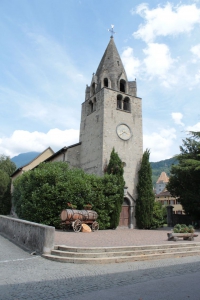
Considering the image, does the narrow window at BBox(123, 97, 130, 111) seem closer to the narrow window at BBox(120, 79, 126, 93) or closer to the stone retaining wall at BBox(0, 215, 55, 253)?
the narrow window at BBox(120, 79, 126, 93)

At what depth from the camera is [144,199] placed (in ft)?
74.4

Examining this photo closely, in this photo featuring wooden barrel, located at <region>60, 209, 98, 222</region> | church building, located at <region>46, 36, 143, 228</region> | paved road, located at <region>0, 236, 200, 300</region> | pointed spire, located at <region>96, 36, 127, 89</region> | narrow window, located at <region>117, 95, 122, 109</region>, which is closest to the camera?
paved road, located at <region>0, 236, 200, 300</region>

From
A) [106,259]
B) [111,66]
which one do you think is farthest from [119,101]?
[106,259]

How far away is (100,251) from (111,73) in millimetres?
22676

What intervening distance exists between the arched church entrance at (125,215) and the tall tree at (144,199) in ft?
2.96

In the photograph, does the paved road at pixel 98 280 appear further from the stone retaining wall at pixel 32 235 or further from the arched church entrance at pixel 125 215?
the arched church entrance at pixel 125 215

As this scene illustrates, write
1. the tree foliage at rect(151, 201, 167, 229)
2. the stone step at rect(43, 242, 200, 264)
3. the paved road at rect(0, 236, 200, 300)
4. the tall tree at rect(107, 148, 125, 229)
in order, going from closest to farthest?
the paved road at rect(0, 236, 200, 300)
the stone step at rect(43, 242, 200, 264)
the tall tree at rect(107, 148, 125, 229)
the tree foliage at rect(151, 201, 167, 229)

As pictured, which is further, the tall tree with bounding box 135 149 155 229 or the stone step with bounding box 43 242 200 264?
the tall tree with bounding box 135 149 155 229

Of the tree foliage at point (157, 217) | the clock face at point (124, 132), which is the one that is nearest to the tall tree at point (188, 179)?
the tree foliage at point (157, 217)

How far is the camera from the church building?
76.6 feet

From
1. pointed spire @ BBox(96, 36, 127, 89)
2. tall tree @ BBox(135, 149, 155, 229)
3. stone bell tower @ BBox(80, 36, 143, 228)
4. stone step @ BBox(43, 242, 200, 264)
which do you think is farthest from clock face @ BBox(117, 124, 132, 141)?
stone step @ BBox(43, 242, 200, 264)

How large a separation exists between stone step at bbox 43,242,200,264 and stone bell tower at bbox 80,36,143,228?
13.8m

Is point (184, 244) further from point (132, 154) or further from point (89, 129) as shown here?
point (89, 129)

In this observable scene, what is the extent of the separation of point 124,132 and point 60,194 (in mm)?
11011
